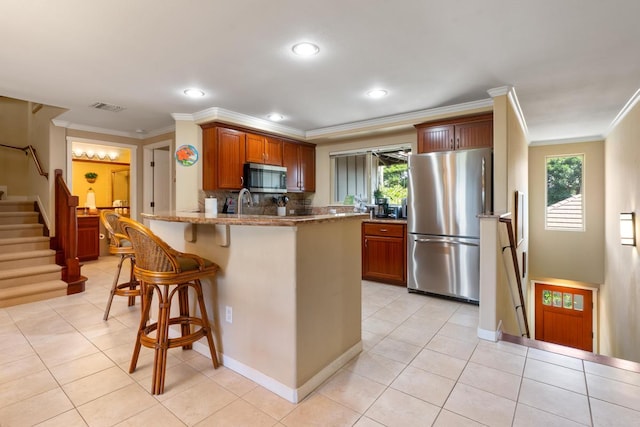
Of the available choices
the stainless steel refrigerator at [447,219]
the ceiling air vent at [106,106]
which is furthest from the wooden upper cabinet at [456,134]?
the ceiling air vent at [106,106]

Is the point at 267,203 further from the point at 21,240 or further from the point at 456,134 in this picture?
the point at 21,240

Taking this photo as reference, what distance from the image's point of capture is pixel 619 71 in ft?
9.27

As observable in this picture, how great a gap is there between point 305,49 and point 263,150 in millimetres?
2457

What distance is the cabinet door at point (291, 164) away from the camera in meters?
5.14

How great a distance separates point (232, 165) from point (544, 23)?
3.54m

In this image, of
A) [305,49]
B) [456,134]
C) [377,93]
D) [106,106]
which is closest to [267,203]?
[106,106]

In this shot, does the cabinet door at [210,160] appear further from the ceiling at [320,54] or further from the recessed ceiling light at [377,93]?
the recessed ceiling light at [377,93]

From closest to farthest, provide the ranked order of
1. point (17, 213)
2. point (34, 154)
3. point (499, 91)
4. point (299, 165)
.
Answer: point (499, 91) < point (17, 213) < point (34, 154) < point (299, 165)

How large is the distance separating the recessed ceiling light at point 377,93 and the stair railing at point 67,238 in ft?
13.0

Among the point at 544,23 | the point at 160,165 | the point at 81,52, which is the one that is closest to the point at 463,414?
the point at 544,23

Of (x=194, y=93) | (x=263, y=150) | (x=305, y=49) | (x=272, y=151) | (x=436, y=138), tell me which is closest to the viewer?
(x=305, y=49)

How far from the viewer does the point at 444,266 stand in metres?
3.80

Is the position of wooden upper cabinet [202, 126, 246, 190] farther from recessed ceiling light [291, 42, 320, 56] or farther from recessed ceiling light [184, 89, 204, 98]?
recessed ceiling light [291, 42, 320, 56]

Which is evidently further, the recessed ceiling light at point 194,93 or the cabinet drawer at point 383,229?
the cabinet drawer at point 383,229
